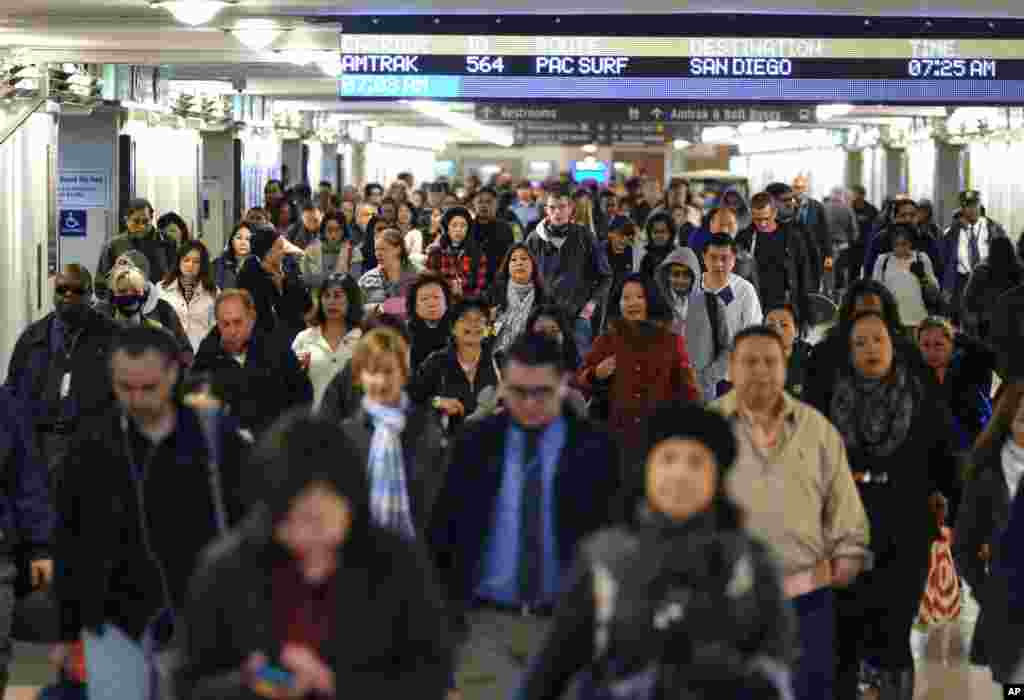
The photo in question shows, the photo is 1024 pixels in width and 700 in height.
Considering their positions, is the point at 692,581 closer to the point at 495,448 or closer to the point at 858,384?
the point at 495,448

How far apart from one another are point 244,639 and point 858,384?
160 inches

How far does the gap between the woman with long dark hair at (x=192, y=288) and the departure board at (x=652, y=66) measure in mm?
1467

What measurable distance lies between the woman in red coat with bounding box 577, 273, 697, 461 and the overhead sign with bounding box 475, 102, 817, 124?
16.9m

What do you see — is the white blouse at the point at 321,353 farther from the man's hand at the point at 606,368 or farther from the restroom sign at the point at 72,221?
the restroom sign at the point at 72,221

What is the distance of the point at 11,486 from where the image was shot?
724 centimetres

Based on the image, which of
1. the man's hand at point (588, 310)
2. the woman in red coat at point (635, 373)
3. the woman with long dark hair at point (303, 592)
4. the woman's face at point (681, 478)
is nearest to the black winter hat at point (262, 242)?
the man's hand at point (588, 310)

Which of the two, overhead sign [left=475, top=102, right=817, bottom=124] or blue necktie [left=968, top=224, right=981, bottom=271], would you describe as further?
overhead sign [left=475, top=102, right=817, bottom=124]

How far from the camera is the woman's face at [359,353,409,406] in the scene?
6.92 m

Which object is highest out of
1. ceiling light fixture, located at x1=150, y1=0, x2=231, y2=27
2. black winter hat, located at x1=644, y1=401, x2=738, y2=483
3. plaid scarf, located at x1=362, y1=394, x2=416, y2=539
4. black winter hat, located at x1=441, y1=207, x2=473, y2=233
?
ceiling light fixture, located at x1=150, y1=0, x2=231, y2=27

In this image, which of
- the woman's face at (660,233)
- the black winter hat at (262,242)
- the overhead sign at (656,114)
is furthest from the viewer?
the overhead sign at (656,114)

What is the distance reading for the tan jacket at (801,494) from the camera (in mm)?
6543

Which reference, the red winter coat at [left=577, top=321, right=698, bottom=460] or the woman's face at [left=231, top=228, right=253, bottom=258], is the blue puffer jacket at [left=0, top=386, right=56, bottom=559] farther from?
the woman's face at [left=231, top=228, right=253, bottom=258]

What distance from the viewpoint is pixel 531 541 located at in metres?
5.83

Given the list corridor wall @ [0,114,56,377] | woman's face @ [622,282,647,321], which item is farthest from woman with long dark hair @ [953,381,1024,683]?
corridor wall @ [0,114,56,377]
